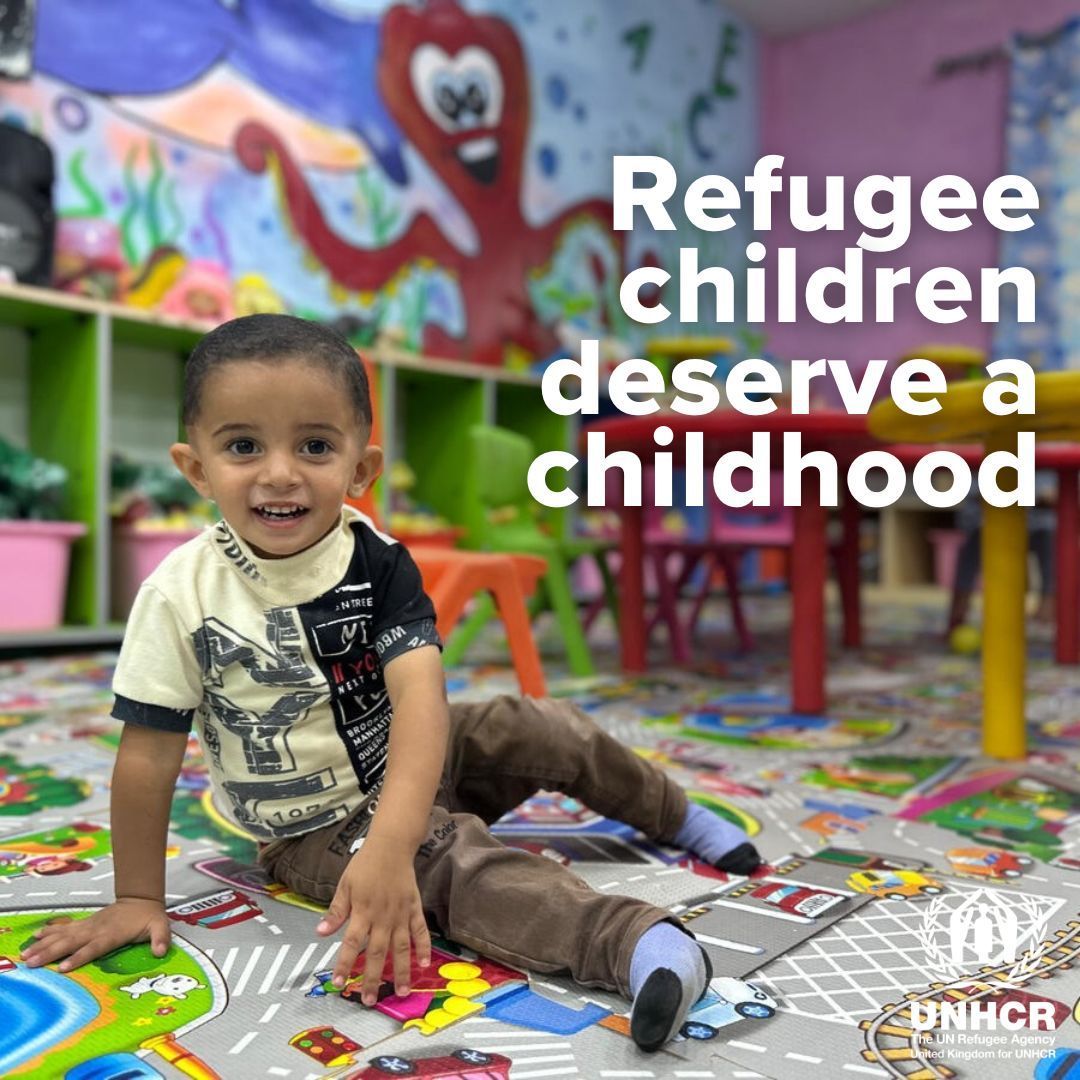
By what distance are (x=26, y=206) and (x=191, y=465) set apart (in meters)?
2.18

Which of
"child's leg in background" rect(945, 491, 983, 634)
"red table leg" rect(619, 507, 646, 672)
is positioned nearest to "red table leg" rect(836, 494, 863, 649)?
"child's leg in background" rect(945, 491, 983, 634)

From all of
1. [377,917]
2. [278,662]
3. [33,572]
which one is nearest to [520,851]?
[377,917]

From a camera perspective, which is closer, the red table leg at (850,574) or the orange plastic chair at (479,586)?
the orange plastic chair at (479,586)

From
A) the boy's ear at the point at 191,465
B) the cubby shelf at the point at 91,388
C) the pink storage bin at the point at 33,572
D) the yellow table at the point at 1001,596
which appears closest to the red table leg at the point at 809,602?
the yellow table at the point at 1001,596

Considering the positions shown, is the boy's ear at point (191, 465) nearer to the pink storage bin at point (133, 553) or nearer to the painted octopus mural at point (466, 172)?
the pink storage bin at point (133, 553)

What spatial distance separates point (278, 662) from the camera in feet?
2.77

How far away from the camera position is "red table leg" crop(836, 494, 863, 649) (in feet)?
9.54

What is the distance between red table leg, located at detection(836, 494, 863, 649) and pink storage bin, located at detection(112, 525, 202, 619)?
5.66ft

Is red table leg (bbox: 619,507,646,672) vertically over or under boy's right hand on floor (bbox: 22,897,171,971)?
over

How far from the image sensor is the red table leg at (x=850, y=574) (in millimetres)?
2908

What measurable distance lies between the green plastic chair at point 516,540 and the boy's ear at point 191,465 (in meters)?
1.37

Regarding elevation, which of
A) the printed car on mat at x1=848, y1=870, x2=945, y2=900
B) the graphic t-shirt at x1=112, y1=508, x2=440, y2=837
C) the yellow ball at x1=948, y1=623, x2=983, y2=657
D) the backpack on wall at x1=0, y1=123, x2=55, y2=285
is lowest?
the printed car on mat at x1=848, y1=870, x2=945, y2=900

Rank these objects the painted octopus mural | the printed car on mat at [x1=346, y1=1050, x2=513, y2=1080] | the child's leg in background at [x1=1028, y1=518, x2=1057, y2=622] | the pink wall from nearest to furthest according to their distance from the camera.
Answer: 1. the printed car on mat at [x1=346, y1=1050, x2=513, y2=1080]
2. the child's leg in background at [x1=1028, y1=518, x2=1057, y2=622]
3. the painted octopus mural
4. the pink wall

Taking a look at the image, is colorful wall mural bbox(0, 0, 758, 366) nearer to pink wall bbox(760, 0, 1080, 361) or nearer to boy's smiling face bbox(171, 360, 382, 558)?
pink wall bbox(760, 0, 1080, 361)
